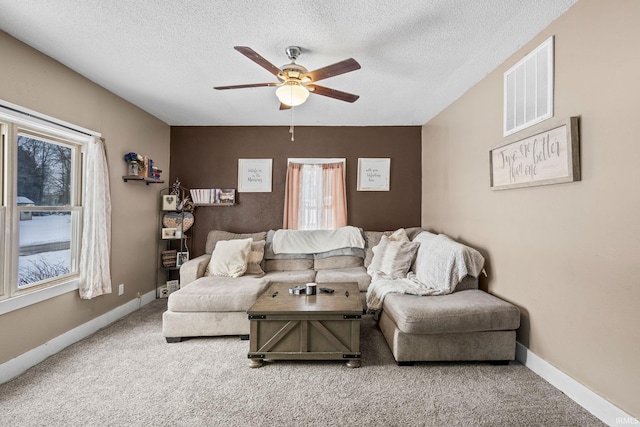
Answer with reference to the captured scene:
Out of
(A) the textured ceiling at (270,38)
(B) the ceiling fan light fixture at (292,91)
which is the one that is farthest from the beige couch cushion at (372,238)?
(B) the ceiling fan light fixture at (292,91)

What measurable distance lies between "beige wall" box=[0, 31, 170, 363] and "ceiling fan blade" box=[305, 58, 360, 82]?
2150 millimetres

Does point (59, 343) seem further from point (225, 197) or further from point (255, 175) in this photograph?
point (255, 175)

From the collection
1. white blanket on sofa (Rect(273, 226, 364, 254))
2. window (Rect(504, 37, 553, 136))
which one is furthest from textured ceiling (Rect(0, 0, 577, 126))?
white blanket on sofa (Rect(273, 226, 364, 254))

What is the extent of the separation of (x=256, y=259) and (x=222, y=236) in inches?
29.5

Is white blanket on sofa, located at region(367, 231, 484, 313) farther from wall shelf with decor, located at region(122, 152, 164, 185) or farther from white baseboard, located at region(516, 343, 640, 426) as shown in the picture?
wall shelf with decor, located at region(122, 152, 164, 185)

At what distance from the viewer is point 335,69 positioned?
2.15 meters

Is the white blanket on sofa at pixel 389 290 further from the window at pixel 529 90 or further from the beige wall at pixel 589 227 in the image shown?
the window at pixel 529 90

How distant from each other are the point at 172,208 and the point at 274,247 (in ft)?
5.10

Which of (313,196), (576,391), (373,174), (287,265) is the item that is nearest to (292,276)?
(287,265)

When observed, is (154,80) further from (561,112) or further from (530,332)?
(530,332)

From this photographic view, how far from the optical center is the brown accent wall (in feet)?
14.9

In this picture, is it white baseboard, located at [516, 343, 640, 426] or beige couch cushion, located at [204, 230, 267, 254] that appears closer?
white baseboard, located at [516, 343, 640, 426]

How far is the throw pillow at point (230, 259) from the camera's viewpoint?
3.50 metres

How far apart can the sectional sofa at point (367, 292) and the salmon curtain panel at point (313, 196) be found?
358 mm
